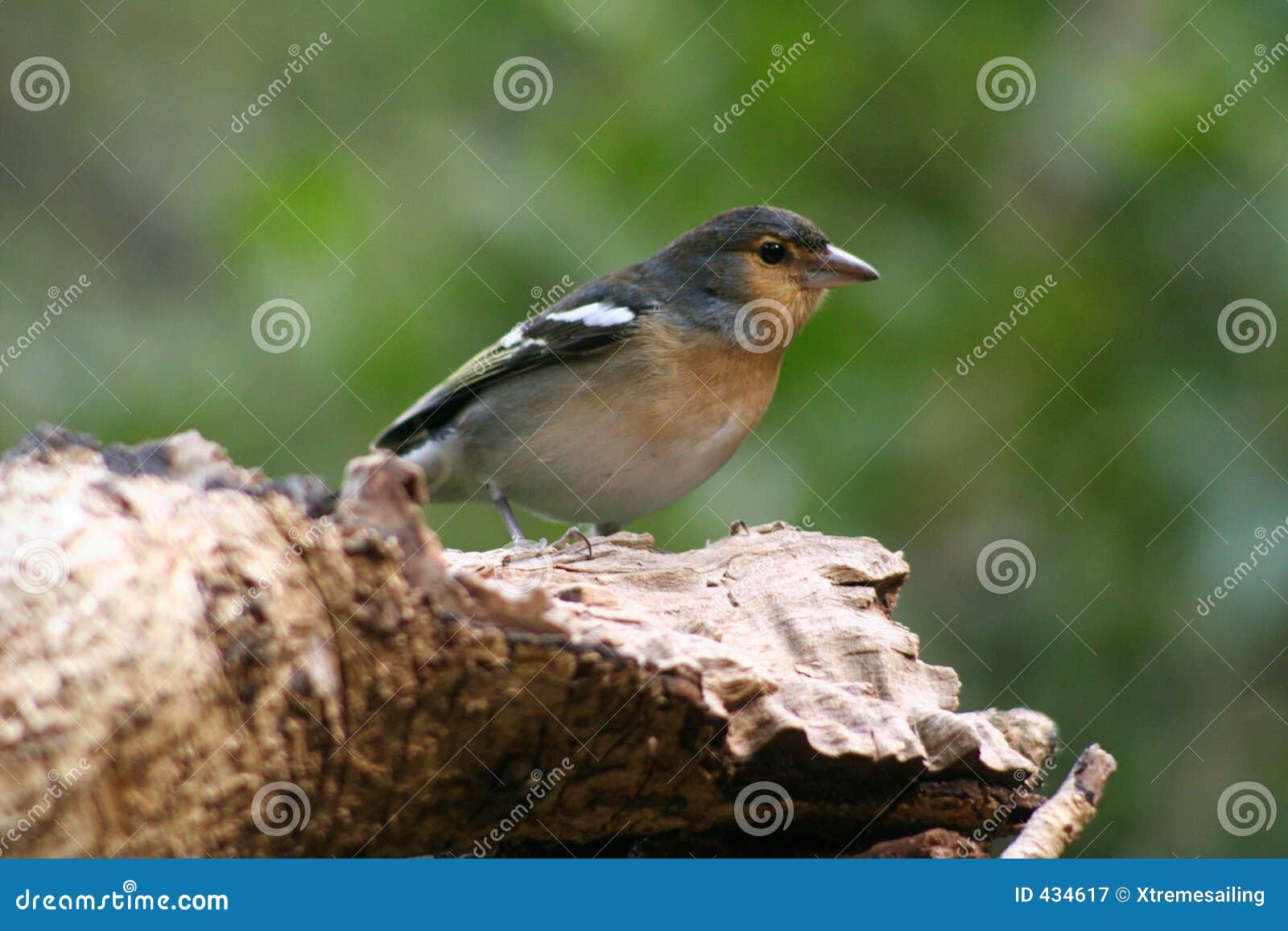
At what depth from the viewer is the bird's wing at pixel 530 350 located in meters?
6.07

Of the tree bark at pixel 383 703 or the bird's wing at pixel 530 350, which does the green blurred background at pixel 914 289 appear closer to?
the bird's wing at pixel 530 350

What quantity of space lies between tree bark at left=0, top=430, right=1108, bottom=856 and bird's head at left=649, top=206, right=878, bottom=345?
281 centimetres

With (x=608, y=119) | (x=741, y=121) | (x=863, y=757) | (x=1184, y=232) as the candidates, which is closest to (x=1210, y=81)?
(x=1184, y=232)

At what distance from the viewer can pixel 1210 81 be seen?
17.4 feet

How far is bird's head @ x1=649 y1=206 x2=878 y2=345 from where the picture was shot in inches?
241

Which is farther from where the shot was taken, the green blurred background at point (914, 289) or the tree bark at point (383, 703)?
the green blurred background at point (914, 289)

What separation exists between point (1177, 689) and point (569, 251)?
350 centimetres

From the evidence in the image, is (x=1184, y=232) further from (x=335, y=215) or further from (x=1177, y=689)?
(x=335, y=215)

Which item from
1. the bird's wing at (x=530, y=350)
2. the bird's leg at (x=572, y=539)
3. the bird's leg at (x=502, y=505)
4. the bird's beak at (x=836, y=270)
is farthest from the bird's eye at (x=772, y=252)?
the bird's leg at (x=572, y=539)

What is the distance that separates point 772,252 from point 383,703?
3939 mm

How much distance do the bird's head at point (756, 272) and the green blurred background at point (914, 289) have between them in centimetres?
15

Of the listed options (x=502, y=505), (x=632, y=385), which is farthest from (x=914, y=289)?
(x=502, y=505)

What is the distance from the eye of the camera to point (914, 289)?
19.4 feet

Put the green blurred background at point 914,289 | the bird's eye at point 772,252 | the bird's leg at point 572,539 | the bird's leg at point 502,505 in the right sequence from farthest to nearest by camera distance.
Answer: the bird's eye at point 772,252
the bird's leg at point 502,505
the green blurred background at point 914,289
the bird's leg at point 572,539
